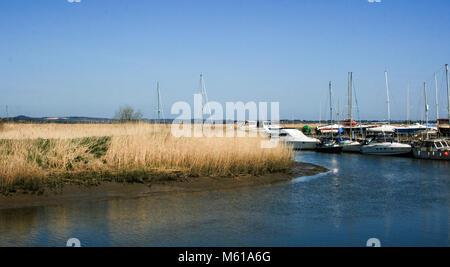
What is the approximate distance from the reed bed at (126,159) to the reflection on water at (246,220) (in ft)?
6.66

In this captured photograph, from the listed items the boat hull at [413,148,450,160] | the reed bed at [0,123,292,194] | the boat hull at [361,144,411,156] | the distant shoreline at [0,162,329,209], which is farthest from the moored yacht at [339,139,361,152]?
the distant shoreline at [0,162,329,209]

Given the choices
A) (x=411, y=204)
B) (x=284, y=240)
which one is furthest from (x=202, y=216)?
(x=411, y=204)

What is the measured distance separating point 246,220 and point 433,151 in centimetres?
3129

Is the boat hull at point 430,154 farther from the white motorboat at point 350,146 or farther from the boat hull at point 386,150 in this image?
the white motorboat at point 350,146

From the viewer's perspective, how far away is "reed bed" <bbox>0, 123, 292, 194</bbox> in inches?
634

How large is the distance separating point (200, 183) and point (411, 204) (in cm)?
878

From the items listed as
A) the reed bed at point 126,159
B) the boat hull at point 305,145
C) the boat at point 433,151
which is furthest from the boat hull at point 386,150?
the reed bed at point 126,159

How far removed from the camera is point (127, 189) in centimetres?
1727

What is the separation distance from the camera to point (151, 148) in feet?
66.4

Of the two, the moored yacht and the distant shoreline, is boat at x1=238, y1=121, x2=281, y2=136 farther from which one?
the distant shoreline

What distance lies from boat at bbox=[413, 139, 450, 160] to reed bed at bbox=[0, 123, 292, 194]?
66.5 feet

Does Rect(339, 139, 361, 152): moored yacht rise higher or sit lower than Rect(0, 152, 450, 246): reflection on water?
higher

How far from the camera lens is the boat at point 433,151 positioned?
38188 mm
